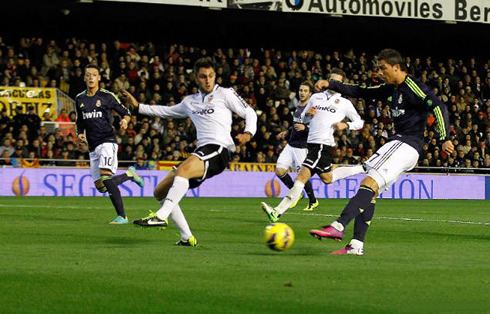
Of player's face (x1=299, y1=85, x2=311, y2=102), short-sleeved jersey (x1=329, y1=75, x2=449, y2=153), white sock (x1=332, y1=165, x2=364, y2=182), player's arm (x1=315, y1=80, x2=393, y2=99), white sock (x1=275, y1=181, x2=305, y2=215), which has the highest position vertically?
player's face (x1=299, y1=85, x2=311, y2=102)

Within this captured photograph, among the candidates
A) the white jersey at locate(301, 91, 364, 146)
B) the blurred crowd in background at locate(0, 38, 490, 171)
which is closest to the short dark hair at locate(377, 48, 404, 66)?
the white jersey at locate(301, 91, 364, 146)

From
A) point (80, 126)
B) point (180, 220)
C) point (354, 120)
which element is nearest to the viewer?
point (180, 220)

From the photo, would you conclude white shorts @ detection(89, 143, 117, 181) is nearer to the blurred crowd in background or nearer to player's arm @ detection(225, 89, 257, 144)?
player's arm @ detection(225, 89, 257, 144)

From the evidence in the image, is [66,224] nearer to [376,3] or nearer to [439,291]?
[439,291]

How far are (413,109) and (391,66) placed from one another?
514 mm

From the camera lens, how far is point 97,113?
15188 mm

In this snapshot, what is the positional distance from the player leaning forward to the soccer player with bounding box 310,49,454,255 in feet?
3.25

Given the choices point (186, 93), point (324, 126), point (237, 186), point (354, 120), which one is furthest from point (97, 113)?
point (186, 93)

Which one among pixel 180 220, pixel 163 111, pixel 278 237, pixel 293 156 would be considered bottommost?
pixel 278 237

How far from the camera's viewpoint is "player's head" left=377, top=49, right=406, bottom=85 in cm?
1028

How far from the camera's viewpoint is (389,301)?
6734 millimetres

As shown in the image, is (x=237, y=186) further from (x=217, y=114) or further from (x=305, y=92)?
(x=217, y=114)

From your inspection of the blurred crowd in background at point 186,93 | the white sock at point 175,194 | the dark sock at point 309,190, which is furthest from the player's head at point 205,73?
the blurred crowd in background at point 186,93

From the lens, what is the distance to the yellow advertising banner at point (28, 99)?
90.1 feet
